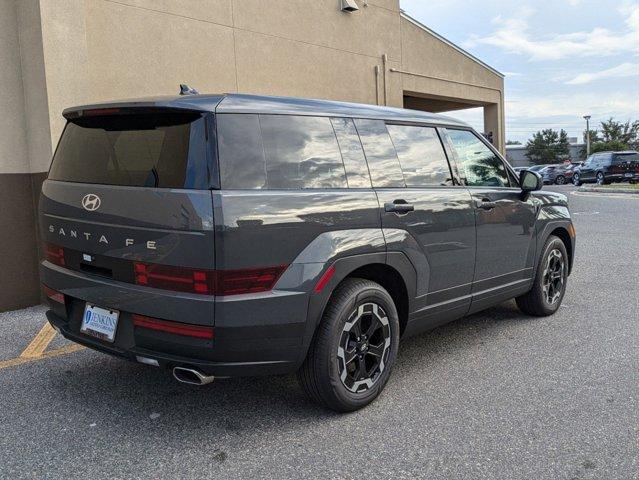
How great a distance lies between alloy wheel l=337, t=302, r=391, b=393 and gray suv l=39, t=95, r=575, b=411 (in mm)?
11

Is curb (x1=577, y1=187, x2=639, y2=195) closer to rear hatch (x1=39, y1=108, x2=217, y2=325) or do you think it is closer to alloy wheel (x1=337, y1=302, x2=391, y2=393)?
alloy wheel (x1=337, y1=302, x2=391, y2=393)

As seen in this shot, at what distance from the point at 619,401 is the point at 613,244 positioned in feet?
23.7

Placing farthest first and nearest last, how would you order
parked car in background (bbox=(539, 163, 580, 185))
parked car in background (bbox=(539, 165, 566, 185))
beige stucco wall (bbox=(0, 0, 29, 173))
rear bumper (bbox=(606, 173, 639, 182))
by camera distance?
parked car in background (bbox=(539, 165, 566, 185)), parked car in background (bbox=(539, 163, 580, 185)), rear bumper (bbox=(606, 173, 639, 182)), beige stucco wall (bbox=(0, 0, 29, 173))

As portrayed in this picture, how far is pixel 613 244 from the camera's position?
10.1 meters

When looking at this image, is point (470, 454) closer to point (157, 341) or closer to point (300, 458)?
→ point (300, 458)

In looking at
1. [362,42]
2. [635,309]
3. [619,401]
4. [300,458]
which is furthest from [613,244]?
[300,458]

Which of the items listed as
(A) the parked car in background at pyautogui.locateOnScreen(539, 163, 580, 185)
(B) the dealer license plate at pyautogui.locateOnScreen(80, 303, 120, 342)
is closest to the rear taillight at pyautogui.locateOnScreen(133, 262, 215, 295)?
(B) the dealer license plate at pyautogui.locateOnScreen(80, 303, 120, 342)

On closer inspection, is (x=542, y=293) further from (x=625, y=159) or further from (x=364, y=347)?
(x=625, y=159)

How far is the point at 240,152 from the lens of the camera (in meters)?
3.10

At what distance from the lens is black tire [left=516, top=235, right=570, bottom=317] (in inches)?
213

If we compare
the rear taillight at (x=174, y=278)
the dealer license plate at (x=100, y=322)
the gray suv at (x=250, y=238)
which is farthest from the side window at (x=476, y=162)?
the dealer license plate at (x=100, y=322)

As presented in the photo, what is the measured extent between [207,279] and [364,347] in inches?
45.3

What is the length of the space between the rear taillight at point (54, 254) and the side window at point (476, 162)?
114 inches

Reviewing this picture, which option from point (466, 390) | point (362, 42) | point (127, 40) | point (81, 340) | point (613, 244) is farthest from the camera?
point (362, 42)
